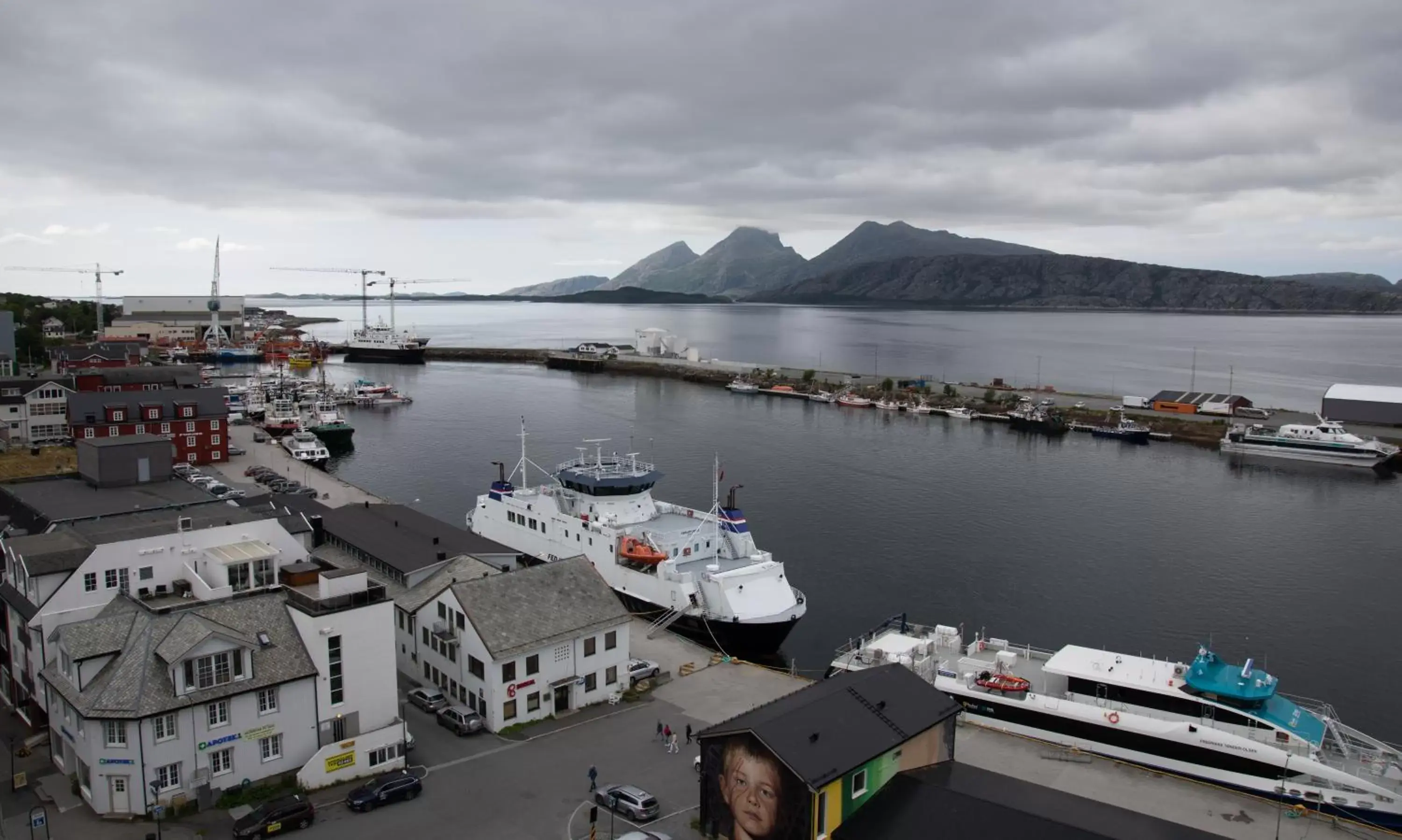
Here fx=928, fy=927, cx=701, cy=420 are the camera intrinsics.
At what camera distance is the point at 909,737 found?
1565 centimetres

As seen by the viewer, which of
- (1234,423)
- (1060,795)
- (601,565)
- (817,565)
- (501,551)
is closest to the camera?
(1060,795)

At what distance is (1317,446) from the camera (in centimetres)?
6806

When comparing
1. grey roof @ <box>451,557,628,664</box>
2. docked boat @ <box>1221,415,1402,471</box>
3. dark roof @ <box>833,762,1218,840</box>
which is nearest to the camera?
dark roof @ <box>833,762,1218,840</box>

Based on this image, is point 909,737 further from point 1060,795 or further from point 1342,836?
point 1342,836

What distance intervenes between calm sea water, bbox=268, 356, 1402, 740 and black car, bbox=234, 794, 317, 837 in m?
16.8

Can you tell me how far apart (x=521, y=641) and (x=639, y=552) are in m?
11.0

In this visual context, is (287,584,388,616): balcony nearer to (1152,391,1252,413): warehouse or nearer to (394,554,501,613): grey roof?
(394,554,501,613): grey roof

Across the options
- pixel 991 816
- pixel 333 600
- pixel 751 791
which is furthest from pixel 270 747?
pixel 991 816

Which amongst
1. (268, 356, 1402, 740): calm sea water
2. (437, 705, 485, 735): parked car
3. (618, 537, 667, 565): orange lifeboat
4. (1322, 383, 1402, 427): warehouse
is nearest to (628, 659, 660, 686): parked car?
(437, 705, 485, 735): parked car

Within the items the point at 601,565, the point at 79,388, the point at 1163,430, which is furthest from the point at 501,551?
the point at 1163,430

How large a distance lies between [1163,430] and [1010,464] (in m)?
22.8

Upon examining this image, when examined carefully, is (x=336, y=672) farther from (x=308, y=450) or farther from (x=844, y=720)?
(x=308, y=450)

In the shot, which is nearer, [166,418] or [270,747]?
[270,747]

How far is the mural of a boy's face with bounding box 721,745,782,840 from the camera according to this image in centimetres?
1476
